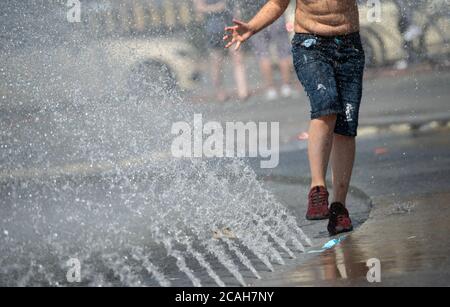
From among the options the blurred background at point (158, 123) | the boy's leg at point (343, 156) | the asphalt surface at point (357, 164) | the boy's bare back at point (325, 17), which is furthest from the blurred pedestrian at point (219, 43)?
the boy's bare back at point (325, 17)

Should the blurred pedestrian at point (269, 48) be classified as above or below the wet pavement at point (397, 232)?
above

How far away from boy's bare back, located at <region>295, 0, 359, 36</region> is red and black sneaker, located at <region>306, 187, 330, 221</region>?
2.53ft

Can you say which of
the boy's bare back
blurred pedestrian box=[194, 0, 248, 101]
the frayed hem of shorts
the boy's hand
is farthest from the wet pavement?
blurred pedestrian box=[194, 0, 248, 101]

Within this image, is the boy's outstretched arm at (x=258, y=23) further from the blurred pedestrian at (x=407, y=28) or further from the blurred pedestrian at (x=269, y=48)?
the blurred pedestrian at (x=269, y=48)

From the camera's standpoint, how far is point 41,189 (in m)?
9.12

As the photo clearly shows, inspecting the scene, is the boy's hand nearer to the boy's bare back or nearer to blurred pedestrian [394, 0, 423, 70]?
the boy's bare back

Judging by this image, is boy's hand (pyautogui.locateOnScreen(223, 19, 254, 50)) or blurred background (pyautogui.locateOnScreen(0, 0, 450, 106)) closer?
boy's hand (pyautogui.locateOnScreen(223, 19, 254, 50))

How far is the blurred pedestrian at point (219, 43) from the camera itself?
54.5ft

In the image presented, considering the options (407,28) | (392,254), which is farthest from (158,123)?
(407,28)

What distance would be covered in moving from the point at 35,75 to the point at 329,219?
4657mm

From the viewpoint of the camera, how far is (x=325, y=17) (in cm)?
678

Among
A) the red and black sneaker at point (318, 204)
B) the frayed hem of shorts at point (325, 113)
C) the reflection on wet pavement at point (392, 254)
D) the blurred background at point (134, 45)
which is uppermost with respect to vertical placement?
the blurred background at point (134, 45)

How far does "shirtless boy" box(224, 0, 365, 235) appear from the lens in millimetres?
6699

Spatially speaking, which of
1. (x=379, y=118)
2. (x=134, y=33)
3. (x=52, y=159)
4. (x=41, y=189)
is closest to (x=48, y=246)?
(x=41, y=189)
